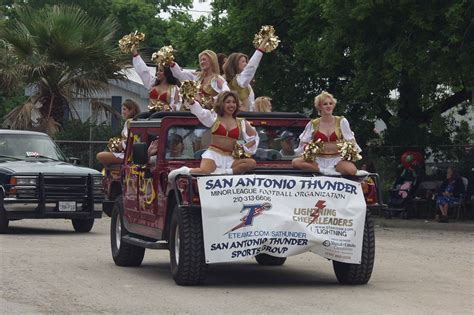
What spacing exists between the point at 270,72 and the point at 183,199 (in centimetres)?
1941

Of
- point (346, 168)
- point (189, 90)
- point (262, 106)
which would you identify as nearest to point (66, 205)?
point (262, 106)

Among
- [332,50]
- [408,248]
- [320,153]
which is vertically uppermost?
[332,50]

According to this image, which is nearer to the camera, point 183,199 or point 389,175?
point 183,199

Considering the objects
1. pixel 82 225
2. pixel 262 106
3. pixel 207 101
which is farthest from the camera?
pixel 82 225

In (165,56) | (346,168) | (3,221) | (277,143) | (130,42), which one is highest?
(130,42)

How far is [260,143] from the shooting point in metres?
14.7

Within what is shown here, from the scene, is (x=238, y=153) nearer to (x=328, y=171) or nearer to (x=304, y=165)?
(x=304, y=165)

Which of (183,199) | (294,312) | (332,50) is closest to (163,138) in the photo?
(183,199)

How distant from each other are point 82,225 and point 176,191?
10000 mm

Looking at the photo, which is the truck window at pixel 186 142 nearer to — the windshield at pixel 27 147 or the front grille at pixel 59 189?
the front grille at pixel 59 189

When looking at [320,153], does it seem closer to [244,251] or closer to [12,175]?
[244,251]

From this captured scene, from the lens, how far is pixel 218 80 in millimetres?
15773

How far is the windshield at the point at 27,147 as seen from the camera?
23.0 meters

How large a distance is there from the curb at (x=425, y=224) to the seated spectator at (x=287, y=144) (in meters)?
11.3
